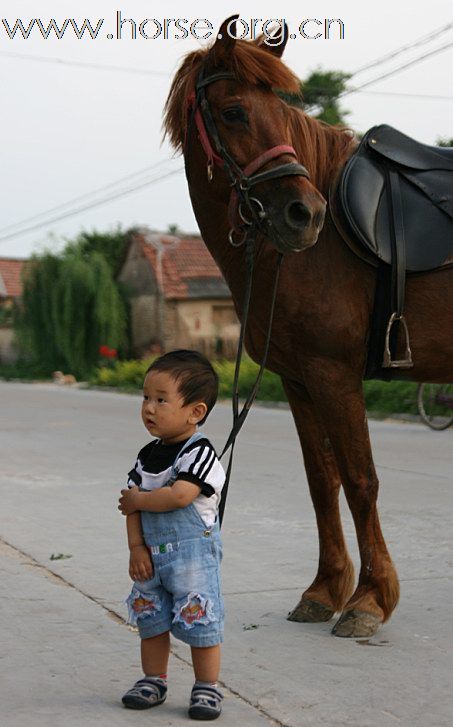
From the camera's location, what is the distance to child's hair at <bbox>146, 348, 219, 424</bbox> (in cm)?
345

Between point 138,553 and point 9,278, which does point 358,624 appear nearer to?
point 138,553

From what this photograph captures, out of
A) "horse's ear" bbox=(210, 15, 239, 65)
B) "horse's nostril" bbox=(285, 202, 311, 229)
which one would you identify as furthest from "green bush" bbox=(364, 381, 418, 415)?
"horse's nostril" bbox=(285, 202, 311, 229)

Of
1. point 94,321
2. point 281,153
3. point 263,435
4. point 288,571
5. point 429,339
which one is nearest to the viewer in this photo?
point 281,153

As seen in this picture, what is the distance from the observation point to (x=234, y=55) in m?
4.18

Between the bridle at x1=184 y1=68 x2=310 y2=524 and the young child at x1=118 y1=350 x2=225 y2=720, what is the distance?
49 cm

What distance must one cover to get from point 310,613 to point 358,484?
2.23ft

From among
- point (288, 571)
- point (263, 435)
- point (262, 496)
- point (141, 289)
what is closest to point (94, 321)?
point (141, 289)

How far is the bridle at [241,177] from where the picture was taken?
157 inches

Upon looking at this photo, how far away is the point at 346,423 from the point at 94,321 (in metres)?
38.0

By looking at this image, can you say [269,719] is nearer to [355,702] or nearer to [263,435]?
[355,702]

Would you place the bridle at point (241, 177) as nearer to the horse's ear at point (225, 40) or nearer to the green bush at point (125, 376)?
the horse's ear at point (225, 40)

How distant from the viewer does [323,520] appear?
471 cm

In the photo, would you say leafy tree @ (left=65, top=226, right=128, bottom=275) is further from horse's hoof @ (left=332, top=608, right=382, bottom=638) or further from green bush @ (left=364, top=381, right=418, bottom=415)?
horse's hoof @ (left=332, top=608, right=382, bottom=638)

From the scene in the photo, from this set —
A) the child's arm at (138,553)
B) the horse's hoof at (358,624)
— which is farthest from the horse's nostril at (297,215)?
the horse's hoof at (358,624)
